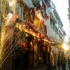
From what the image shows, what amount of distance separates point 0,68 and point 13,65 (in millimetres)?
2265

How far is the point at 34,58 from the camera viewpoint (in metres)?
23.3

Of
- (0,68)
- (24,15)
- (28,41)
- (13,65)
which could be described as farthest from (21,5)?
(0,68)

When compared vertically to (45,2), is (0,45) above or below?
below

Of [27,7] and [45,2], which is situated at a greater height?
[45,2]

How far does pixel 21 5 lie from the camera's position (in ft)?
65.4

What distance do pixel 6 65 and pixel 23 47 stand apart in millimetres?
3401

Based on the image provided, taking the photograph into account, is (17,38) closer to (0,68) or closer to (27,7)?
(0,68)

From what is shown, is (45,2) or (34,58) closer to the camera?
(34,58)

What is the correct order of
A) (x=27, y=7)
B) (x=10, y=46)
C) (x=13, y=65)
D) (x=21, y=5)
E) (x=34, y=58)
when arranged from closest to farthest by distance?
(x=10, y=46)
(x=13, y=65)
(x=21, y=5)
(x=27, y=7)
(x=34, y=58)

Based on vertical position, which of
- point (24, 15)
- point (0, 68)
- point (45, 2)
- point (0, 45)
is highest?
point (45, 2)

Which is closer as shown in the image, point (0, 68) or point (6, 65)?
point (0, 68)

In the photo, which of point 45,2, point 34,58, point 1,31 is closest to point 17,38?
point 1,31

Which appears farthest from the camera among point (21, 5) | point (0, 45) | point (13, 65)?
point (21, 5)

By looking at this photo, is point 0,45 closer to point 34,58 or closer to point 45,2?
point 34,58
